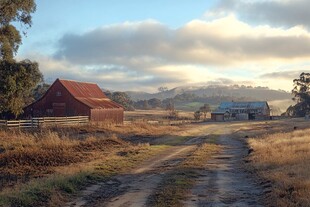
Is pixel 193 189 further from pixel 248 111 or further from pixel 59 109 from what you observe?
pixel 248 111

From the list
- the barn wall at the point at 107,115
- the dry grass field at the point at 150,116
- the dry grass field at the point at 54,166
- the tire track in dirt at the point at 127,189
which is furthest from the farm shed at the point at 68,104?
the tire track in dirt at the point at 127,189

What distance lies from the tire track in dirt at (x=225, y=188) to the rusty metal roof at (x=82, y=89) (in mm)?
44353

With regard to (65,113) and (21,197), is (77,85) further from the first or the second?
(21,197)

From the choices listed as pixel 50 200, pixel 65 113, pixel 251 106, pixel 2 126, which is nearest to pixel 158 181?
pixel 50 200

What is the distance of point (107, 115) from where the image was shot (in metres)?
64.2

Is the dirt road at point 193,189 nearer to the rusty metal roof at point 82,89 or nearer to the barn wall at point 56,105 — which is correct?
the barn wall at point 56,105

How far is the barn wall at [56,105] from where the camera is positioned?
60406mm

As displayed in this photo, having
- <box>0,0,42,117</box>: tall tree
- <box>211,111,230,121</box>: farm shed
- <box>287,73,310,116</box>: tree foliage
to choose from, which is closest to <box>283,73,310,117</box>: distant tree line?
<box>287,73,310,116</box>: tree foliage

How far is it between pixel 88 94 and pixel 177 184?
2103 inches

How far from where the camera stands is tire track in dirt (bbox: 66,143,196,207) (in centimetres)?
1198

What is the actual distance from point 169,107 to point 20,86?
3261 inches

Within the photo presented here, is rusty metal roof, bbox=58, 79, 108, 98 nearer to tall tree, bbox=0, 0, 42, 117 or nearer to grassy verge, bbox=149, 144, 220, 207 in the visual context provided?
tall tree, bbox=0, 0, 42, 117

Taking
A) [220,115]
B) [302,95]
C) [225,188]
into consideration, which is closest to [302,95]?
[302,95]

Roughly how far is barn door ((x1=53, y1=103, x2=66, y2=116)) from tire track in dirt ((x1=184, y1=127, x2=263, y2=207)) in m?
43.3
